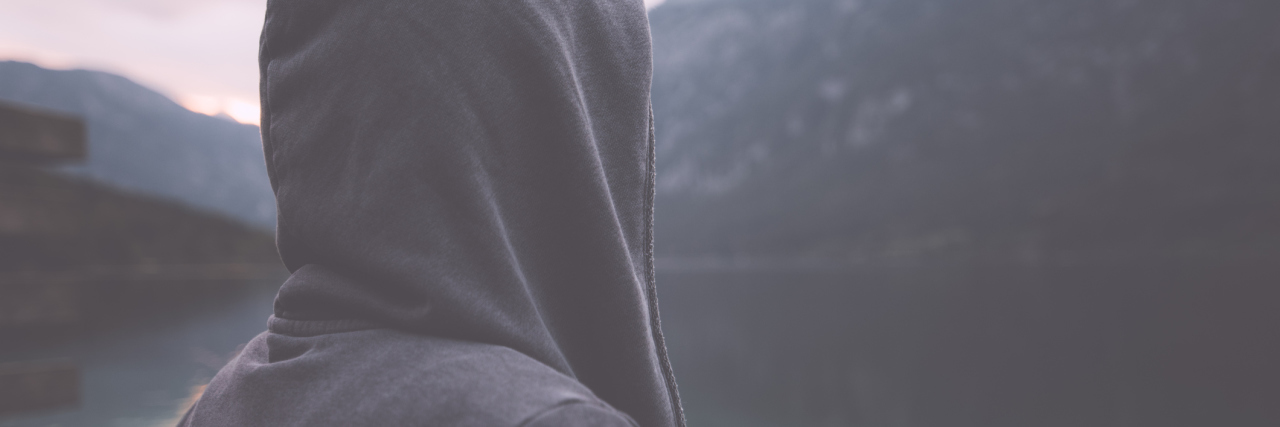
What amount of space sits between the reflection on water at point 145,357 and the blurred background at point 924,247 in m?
0.16

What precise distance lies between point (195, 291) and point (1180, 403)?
61216 millimetres

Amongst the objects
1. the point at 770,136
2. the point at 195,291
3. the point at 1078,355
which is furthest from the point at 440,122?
the point at 770,136

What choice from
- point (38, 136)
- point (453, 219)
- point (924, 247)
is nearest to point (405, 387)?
point (453, 219)

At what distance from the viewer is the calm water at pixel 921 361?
16297 millimetres

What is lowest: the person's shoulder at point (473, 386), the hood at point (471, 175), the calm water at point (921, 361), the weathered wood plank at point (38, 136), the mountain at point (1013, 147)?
the calm water at point (921, 361)

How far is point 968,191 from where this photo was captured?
5807 inches

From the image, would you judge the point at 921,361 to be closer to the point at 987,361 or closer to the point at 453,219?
the point at 987,361

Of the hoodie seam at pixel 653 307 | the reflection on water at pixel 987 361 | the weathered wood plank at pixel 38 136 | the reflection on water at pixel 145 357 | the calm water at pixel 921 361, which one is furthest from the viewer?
the reflection on water at pixel 987 361

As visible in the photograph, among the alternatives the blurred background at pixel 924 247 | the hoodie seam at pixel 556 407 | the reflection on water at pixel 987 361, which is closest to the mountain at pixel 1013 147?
the blurred background at pixel 924 247

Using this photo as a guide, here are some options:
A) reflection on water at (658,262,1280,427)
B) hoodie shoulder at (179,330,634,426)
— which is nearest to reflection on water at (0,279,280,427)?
hoodie shoulder at (179,330,634,426)

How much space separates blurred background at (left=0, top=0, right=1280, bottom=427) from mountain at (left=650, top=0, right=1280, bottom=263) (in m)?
0.59

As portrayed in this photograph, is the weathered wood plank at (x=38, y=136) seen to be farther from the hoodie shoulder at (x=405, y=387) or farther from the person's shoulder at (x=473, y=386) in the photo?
the person's shoulder at (x=473, y=386)

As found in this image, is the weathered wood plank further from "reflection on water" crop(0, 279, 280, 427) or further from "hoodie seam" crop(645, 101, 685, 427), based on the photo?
"hoodie seam" crop(645, 101, 685, 427)

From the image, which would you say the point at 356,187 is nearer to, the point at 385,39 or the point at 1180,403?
the point at 385,39
